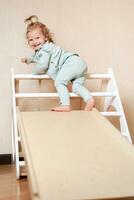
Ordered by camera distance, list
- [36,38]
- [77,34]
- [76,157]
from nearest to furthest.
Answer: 1. [76,157]
2. [36,38]
3. [77,34]

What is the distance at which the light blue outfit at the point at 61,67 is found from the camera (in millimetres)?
1912

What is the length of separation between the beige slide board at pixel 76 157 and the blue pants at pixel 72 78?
0.50 feet

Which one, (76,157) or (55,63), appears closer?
A: (76,157)

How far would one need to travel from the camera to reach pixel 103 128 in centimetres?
157

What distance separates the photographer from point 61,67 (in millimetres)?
1972

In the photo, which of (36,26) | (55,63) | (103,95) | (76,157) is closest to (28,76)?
(55,63)

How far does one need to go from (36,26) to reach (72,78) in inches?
13.8

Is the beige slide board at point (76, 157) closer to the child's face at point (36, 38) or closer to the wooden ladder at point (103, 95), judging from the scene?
the wooden ladder at point (103, 95)

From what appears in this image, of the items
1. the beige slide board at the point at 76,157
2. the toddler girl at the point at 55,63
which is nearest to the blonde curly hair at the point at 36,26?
the toddler girl at the point at 55,63

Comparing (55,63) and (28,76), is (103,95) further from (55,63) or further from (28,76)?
(28,76)

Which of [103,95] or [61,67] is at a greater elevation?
[61,67]

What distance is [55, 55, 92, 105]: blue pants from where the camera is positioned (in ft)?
6.16

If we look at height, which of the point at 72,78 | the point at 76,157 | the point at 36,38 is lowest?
the point at 76,157

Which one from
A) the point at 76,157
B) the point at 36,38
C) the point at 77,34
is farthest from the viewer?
the point at 77,34
